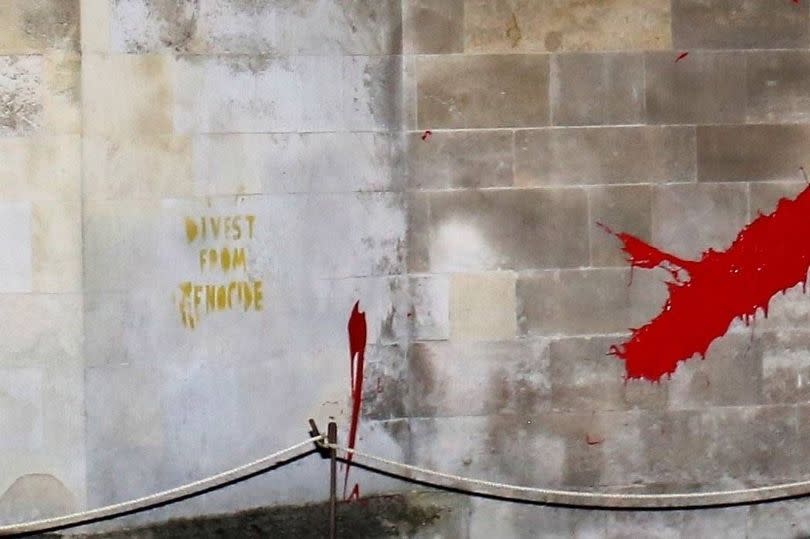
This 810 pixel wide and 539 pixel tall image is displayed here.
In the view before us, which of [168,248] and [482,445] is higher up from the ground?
[168,248]

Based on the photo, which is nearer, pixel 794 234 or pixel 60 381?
pixel 60 381

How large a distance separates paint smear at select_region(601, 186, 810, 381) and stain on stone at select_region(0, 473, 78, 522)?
5141 millimetres

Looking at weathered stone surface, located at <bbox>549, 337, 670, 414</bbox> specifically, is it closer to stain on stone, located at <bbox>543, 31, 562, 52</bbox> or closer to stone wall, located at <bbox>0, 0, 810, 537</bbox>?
stone wall, located at <bbox>0, 0, 810, 537</bbox>

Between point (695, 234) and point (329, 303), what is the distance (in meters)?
3.43

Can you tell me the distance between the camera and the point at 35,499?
9.00 metres

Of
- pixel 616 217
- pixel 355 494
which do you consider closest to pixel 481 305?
pixel 616 217

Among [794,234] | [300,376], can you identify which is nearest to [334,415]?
[300,376]

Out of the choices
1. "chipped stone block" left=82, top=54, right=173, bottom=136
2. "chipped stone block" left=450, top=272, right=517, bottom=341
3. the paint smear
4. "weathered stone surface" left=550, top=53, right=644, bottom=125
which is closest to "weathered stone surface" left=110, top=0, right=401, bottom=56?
"chipped stone block" left=82, top=54, right=173, bottom=136

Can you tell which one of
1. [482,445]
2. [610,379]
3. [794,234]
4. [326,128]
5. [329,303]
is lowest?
[482,445]

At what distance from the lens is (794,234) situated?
9688 millimetres

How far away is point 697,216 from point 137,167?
16.6ft

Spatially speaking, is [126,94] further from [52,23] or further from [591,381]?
[591,381]

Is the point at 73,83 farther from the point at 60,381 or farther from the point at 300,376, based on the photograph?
the point at 300,376

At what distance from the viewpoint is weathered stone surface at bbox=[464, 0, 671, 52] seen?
9.31 meters
